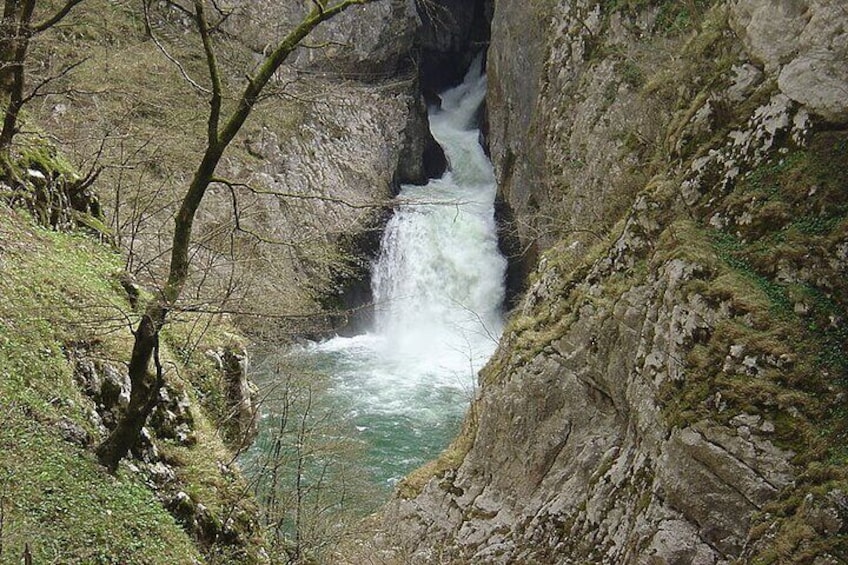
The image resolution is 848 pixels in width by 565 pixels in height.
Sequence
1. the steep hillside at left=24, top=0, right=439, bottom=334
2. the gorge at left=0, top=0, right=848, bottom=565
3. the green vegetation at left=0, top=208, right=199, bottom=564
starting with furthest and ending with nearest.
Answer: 1. the steep hillside at left=24, top=0, right=439, bottom=334
2. the gorge at left=0, top=0, right=848, bottom=565
3. the green vegetation at left=0, top=208, right=199, bottom=564

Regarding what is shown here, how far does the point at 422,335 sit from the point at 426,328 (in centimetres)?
33

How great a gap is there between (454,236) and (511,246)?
78.0 inches

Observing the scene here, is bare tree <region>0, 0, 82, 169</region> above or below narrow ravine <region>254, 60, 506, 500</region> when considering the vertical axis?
above

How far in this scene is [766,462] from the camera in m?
5.92

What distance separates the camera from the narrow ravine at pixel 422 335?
1662 centimetres

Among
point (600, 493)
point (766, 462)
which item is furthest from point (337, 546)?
point (766, 462)

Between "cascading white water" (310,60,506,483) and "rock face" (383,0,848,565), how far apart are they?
5134mm

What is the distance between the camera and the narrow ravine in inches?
655

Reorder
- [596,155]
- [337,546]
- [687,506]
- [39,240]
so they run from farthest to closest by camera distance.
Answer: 1. [596,155]
2. [337,546]
3. [39,240]
4. [687,506]

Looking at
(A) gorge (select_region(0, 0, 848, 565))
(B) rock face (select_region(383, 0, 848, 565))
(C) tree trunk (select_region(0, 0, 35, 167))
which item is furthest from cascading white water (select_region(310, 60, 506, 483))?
(C) tree trunk (select_region(0, 0, 35, 167))

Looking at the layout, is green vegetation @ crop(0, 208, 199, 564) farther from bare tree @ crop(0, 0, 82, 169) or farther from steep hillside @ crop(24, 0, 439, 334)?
steep hillside @ crop(24, 0, 439, 334)

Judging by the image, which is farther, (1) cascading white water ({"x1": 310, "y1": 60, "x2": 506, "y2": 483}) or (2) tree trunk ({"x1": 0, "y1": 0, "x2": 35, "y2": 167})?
(1) cascading white water ({"x1": 310, "y1": 60, "x2": 506, "y2": 483})

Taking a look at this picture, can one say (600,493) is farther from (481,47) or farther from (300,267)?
(481,47)

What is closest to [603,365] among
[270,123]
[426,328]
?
[426,328]
